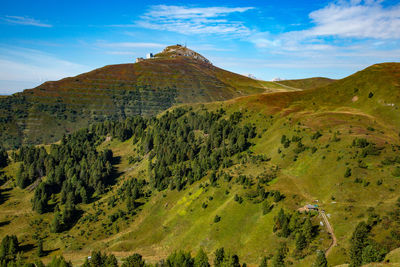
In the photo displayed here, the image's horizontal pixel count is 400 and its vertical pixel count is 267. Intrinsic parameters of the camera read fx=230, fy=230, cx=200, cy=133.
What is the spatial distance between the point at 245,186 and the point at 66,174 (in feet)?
465

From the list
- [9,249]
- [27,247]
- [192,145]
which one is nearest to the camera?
[9,249]

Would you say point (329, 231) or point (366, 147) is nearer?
point (329, 231)

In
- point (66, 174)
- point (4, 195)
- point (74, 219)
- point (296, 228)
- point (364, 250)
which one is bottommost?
point (74, 219)

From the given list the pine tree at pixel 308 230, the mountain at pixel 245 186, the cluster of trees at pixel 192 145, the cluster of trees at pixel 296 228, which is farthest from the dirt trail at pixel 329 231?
the cluster of trees at pixel 192 145

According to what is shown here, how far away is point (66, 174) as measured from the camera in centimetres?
17175

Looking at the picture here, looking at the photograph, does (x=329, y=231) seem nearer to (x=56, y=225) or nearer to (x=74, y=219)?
(x=56, y=225)

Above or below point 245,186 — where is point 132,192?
below

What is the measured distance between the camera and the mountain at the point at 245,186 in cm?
6450

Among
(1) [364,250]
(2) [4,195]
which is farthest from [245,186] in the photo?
(2) [4,195]

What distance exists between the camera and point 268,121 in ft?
489

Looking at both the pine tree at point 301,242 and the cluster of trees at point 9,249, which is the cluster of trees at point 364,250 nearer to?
the pine tree at point 301,242

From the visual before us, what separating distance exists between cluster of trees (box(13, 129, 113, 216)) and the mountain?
940 millimetres

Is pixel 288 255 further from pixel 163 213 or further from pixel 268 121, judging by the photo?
pixel 268 121

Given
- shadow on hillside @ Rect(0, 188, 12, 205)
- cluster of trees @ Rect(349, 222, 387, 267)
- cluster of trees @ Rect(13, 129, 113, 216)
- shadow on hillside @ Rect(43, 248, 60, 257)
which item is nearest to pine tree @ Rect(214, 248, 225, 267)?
cluster of trees @ Rect(349, 222, 387, 267)
